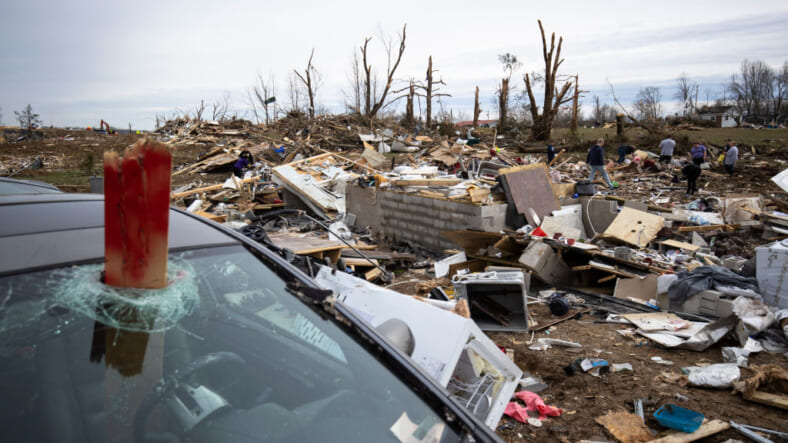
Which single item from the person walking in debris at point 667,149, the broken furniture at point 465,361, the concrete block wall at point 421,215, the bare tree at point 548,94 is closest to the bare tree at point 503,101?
the bare tree at point 548,94

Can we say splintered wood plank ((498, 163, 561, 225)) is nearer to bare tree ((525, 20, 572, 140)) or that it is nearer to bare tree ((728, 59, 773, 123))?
bare tree ((525, 20, 572, 140))

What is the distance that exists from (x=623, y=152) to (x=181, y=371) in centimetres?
2098

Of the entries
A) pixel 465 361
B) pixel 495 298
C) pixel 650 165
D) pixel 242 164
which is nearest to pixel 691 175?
pixel 650 165

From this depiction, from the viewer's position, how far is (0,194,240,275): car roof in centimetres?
154

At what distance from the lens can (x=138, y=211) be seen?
1307mm

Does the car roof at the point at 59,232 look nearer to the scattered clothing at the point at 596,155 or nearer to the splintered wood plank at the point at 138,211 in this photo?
the splintered wood plank at the point at 138,211

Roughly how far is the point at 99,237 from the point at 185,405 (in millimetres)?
772

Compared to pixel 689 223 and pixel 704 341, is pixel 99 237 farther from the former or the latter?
pixel 689 223

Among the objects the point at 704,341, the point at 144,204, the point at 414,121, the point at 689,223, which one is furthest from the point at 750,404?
the point at 414,121

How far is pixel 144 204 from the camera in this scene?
51.1 inches

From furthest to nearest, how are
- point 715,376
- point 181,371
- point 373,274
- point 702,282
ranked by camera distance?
point 373,274, point 702,282, point 715,376, point 181,371

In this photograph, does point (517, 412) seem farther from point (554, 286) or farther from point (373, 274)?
point (373, 274)

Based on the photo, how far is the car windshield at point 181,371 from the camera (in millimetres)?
1261

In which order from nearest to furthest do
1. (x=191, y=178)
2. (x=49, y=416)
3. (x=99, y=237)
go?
(x=49, y=416) < (x=99, y=237) < (x=191, y=178)
